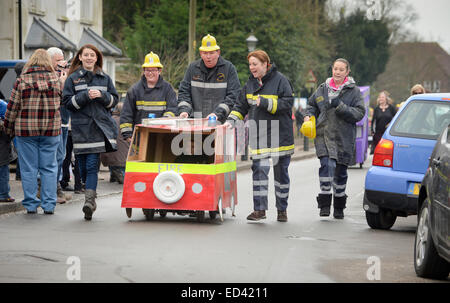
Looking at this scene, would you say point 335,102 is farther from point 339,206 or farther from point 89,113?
point 89,113

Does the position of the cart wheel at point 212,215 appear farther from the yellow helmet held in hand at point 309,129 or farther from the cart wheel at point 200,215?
the yellow helmet held in hand at point 309,129

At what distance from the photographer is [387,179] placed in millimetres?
10477

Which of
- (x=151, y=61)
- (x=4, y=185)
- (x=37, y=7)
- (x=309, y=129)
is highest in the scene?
(x=37, y=7)

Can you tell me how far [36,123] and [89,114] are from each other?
63cm

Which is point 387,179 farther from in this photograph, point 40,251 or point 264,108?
point 40,251

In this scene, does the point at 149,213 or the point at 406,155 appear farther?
the point at 149,213

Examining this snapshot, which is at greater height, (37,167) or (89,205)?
(37,167)

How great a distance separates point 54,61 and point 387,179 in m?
5.06

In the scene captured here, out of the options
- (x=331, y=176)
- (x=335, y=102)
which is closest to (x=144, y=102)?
(x=335, y=102)

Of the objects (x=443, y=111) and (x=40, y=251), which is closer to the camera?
(x=40, y=251)

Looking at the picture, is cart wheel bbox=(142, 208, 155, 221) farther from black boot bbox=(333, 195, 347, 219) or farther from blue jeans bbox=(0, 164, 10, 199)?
black boot bbox=(333, 195, 347, 219)

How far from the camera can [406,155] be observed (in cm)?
1046

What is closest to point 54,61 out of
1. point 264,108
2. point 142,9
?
point 264,108
